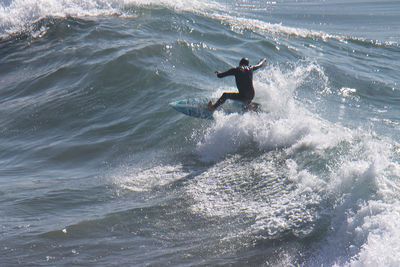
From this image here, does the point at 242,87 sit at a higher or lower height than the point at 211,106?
higher

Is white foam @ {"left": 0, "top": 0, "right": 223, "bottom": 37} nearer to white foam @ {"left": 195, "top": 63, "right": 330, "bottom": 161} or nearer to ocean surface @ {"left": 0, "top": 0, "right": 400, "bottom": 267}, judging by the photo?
ocean surface @ {"left": 0, "top": 0, "right": 400, "bottom": 267}

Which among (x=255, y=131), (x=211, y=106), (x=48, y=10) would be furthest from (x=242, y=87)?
(x=48, y=10)

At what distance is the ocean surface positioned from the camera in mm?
6234

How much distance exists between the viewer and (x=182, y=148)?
10.4 m

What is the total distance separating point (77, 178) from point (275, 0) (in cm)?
3238

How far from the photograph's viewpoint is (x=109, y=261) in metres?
5.89

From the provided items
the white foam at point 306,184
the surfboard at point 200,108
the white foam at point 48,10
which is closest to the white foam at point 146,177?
the white foam at point 306,184

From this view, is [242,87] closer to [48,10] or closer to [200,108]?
[200,108]

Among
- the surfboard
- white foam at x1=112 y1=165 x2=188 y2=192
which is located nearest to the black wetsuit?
the surfboard

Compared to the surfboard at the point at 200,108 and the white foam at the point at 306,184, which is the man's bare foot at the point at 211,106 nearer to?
the surfboard at the point at 200,108

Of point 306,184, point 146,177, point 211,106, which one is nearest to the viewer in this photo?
point 306,184

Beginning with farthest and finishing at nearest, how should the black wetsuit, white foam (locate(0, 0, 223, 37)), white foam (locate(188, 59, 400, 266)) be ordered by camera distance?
1. white foam (locate(0, 0, 223, 37))
2. the black wetsuit
3. white foam (locate(188, 59, 400, 266))

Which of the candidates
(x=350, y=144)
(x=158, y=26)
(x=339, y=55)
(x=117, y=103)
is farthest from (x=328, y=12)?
(x=350, y=144)

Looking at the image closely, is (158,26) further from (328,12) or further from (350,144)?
(328,12)
